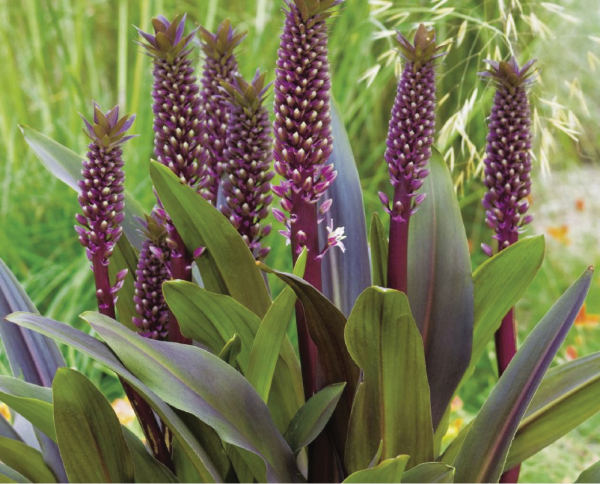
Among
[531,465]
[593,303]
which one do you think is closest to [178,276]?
[531,465]

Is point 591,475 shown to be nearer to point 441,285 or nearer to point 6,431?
point 441,285

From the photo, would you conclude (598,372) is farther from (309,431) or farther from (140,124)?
(140,124)

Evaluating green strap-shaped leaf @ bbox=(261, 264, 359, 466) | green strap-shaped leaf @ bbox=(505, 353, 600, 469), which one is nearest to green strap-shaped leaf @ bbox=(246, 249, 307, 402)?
green strap-shaped leaf @ bbox=(261, 264, 359, 466)

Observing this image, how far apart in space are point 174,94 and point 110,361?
29cm

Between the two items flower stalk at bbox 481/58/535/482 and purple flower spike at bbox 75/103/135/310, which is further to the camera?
flower stalk at bbox 481/58/535/482

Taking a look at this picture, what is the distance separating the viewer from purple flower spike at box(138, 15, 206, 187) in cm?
75

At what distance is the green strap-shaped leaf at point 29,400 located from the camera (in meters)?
0.72

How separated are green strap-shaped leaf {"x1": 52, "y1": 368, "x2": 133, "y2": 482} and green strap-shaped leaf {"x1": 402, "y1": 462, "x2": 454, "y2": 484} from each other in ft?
1.02

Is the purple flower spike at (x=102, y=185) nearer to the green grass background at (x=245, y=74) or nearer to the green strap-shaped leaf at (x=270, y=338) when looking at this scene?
the green strap-shaped leaf at (x=270, y=338)

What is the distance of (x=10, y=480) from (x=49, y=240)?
1.58 m

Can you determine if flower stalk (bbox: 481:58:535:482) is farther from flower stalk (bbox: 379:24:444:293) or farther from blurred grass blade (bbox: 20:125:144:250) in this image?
blurred grass blade (bbox: 20:125:144:250)

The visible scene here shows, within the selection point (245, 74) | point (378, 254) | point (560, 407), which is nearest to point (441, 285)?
point (378, 254)

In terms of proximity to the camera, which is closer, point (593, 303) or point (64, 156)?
point (64, 156)

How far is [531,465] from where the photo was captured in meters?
1.78
